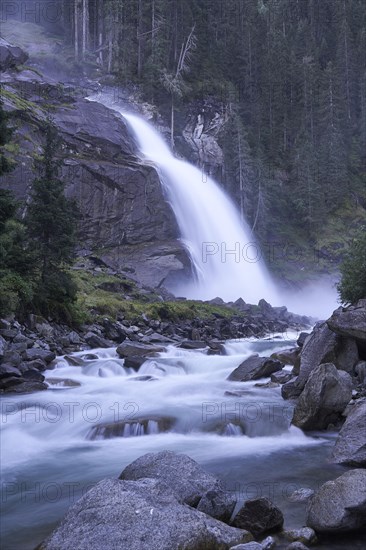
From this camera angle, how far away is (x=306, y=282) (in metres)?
48.8

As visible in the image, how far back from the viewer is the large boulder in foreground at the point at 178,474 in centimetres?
636

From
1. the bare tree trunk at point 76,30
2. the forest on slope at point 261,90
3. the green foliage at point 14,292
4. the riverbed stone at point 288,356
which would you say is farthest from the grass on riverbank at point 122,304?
the bare tree trunk at point 76,30

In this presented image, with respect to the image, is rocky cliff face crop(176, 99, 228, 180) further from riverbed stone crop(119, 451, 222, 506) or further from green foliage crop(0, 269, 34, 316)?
riverbed stone crop(119, 451, 222, 506)

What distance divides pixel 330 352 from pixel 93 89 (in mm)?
50767

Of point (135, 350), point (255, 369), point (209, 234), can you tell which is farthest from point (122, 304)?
point (209, 234)

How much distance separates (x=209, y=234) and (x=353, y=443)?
1377 inches

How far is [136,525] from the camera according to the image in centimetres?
503

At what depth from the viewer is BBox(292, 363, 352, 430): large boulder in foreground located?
405 inches

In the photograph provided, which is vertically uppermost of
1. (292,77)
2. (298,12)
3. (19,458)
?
(298,12)

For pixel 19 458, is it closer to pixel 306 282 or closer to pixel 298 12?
pixel 306 282

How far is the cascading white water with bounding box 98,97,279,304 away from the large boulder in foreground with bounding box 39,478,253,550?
3016cm

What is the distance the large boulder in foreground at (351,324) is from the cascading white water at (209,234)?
2269 cm

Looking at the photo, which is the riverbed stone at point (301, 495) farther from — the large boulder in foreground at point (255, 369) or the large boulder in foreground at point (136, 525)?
the large boulder in foreground at point (255, 369)

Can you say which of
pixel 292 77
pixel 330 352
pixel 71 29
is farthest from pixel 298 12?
pixel 330 352
